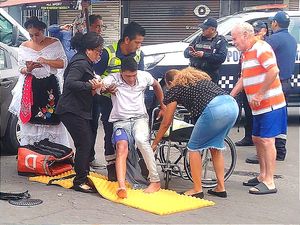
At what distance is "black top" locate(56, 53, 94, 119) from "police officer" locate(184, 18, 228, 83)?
234cm

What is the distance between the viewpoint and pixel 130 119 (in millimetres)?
5895

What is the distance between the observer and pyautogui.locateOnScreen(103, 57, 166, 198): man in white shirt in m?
5.71

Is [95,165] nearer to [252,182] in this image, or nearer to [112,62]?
[112,62]

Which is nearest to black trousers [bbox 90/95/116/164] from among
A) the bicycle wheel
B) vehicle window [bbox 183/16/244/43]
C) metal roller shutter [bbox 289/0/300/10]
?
the bicycle wheel

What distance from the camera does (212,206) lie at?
18.0 ft

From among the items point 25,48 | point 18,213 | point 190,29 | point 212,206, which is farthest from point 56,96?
point 190,29

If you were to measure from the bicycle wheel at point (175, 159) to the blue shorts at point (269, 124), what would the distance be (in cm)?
83

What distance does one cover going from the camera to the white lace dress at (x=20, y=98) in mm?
6559

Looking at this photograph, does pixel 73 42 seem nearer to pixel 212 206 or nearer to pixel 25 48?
pixel 25 48

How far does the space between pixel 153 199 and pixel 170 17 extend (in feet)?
43.4

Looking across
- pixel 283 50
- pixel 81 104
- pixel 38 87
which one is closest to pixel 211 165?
pixel 81 104

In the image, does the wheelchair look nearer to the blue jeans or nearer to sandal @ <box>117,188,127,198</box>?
the blue jeans

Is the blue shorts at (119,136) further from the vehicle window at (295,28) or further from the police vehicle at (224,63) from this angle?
the vehicle window at (295,28)

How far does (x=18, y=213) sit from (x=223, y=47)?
382cm
